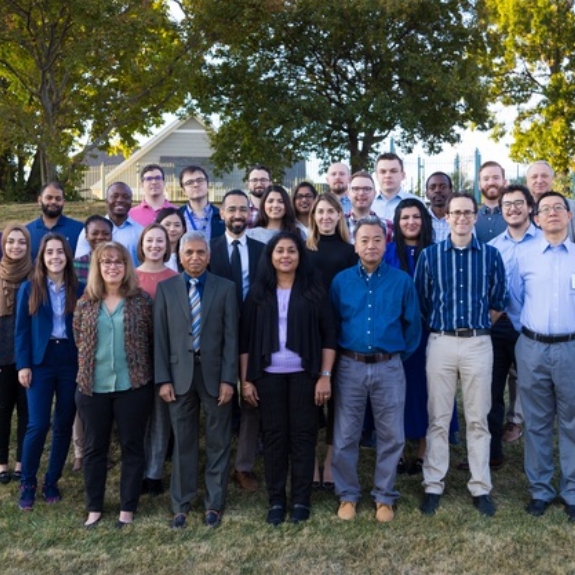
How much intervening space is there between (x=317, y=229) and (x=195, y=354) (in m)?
1.41

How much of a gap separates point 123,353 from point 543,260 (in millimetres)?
3065

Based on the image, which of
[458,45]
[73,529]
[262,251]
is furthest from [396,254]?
[458,45]

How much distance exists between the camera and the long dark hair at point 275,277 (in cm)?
532

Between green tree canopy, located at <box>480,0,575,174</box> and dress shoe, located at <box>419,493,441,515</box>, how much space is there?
24.6 metres

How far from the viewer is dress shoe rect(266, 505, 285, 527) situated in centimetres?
529

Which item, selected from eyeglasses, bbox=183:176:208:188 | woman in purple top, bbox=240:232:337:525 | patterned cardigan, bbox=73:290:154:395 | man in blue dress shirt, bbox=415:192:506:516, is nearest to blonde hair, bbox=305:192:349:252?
woman in purple top, bbox=240:232:337:525

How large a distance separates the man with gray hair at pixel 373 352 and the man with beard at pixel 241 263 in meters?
0.80

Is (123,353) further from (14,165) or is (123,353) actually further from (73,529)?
(14,165)

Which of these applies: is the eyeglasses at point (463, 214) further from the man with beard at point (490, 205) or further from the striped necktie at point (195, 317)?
the striped necktie at point (195, 317)

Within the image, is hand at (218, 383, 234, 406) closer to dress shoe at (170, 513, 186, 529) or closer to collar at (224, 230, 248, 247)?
dress shoe at (170, 513, 186, 529)

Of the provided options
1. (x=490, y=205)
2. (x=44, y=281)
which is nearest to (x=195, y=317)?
(x=44, y=281)

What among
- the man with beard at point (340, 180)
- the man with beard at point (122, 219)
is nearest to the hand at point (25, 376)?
the man with beard at point (122, 219)

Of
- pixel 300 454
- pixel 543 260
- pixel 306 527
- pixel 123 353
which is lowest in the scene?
pixel 306 527

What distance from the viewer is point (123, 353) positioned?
523 cm
